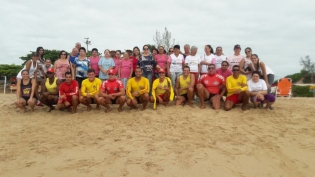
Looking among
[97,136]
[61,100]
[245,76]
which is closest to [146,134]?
[97,136]

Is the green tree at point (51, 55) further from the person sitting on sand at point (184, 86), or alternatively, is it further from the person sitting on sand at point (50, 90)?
the person sitting on sand at point (184, 86)

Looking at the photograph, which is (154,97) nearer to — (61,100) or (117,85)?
(117,85)

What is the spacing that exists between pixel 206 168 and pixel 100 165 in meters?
1.56

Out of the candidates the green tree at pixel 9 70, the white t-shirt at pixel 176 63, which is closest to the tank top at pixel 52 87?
the white t-shirt at pixel 176 63

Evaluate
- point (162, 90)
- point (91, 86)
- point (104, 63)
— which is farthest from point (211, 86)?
point (91, 86)

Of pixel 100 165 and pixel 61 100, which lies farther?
pixel 61 100

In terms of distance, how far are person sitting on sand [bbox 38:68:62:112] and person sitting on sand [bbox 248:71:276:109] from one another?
4918mm

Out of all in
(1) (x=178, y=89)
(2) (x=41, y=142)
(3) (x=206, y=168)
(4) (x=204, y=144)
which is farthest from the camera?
(1) (x=178, y=89)

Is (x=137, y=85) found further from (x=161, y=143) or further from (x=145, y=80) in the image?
(x=161, y=143)

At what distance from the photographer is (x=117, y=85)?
6.81 meters

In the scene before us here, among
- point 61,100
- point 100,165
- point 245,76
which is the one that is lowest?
point 100,165

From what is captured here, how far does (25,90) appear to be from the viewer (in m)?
7.11

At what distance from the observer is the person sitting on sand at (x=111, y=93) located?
659cm

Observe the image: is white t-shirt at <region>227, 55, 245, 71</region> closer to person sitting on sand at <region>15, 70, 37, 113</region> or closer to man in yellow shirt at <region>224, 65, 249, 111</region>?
man in yellow shirt at <region>224, 65, 249, 111</region>
